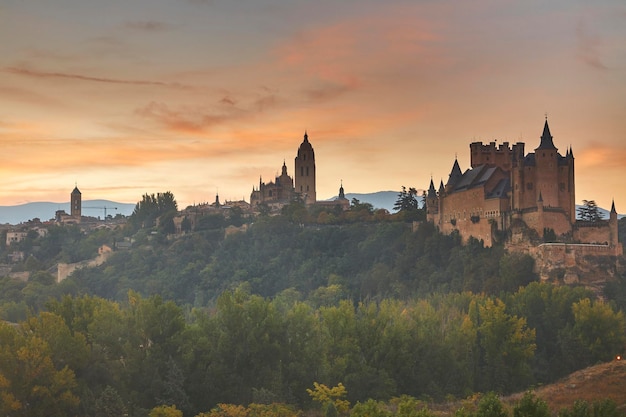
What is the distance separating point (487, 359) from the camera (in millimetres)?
57219

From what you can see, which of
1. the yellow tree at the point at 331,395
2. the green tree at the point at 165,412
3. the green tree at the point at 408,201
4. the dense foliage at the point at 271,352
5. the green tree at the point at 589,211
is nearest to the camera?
the green tree at the point at 165,412

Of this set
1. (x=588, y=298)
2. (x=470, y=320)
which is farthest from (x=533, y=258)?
(x=470, y=320)

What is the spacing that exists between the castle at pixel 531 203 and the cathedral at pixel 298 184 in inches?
2120

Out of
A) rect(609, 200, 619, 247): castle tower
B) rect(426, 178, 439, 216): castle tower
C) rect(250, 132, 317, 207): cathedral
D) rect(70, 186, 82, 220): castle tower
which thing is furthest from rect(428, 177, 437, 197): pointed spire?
rect(70, 186, 82, 220): castle tower

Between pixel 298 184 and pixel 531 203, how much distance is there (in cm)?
6449

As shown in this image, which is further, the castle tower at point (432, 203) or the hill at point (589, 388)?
the castle tower at point (432, 203)

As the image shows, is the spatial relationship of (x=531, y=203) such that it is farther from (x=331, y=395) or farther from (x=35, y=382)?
(x=35, y=382)

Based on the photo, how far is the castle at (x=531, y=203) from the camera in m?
73.4

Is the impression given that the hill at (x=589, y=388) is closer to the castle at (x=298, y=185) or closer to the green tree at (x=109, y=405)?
the green tree at (x=109, y=405)

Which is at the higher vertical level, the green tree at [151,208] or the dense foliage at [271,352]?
the green tree at [151,208]

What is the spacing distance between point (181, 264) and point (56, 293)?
15608 mm

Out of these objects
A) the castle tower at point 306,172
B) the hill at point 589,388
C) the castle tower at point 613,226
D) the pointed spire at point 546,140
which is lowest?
the hill at point 589,388

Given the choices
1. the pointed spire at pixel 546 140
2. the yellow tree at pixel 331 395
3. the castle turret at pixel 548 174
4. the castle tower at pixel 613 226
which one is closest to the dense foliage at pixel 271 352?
the yellow tree at pixel 331 395

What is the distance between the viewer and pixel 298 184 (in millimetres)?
137125
